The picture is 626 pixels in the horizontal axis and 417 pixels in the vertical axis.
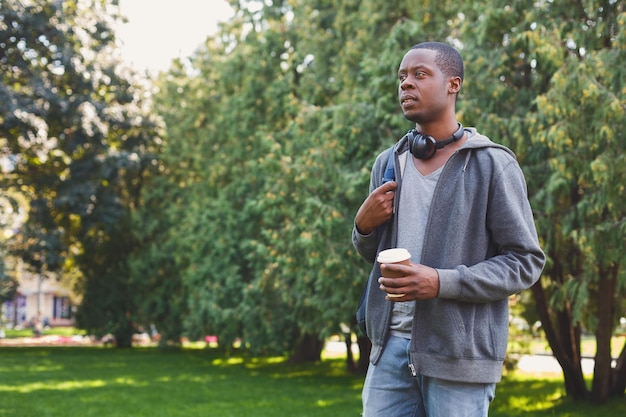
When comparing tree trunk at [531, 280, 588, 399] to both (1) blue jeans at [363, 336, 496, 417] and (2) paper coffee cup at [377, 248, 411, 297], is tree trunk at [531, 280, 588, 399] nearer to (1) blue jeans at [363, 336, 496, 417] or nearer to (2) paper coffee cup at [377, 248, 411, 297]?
(1) blue jeans at [363, 336, 496, 417]

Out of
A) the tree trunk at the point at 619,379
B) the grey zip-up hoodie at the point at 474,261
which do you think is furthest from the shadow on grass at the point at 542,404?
the grey zip-up hoodie at the point at 474,261

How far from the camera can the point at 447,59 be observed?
8.91ft

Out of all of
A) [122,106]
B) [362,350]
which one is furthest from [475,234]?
[122,106]

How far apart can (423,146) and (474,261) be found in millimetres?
431

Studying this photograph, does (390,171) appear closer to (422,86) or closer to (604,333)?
(422,86)

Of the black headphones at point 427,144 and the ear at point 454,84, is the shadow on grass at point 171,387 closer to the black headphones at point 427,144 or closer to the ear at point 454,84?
the black headphones at point 427,144

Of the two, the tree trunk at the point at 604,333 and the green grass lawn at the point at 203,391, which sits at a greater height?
the tree trunk at the point at 604,333

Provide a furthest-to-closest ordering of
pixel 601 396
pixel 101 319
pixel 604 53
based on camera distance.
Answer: pixel 101 319 < pixel 601 396 < pixel 604 53

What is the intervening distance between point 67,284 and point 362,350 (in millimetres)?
27532

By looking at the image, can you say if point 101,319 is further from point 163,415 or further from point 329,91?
point 163,415

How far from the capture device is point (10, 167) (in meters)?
27.2

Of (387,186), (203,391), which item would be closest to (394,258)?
(387,186)

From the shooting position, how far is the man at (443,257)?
2549 millimetres

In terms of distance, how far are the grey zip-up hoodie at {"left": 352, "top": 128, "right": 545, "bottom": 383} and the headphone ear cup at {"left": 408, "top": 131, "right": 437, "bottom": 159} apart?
0.10m
